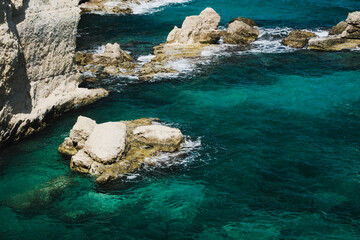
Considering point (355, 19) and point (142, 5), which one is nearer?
point (355, 19)

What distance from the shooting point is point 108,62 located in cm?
2911

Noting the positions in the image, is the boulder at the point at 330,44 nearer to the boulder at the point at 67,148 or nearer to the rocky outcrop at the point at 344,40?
the rocky outcrop at the point at 344,40

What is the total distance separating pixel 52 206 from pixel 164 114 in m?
8.70

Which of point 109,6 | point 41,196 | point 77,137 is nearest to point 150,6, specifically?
point 109,6

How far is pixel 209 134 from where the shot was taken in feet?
65.3

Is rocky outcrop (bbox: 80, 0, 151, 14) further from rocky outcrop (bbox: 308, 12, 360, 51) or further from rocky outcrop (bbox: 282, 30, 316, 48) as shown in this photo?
rocky outcrop (bbox: 308, 12, 360, 51)

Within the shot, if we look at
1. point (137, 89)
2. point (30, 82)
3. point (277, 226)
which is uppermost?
point (30, 82)

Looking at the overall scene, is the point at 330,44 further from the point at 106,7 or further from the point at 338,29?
the point at 106,7

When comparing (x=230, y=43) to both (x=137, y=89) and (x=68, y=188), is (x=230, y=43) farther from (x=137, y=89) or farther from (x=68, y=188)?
(x=68, y=188)

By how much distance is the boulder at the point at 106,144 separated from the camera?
16.7m

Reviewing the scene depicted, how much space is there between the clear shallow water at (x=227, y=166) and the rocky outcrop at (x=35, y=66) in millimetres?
813

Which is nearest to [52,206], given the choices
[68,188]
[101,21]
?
[68,188]

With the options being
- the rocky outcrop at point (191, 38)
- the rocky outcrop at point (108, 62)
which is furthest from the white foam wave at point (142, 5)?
the rocky outcrop at point (108, 62)

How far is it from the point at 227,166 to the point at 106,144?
4.82 meters
